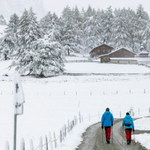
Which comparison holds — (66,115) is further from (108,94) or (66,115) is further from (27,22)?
(27,22)

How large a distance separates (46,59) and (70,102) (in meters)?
22.4

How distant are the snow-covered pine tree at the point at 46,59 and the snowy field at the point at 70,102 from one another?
4.93 metres

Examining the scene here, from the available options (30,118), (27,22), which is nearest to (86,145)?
(30,118)

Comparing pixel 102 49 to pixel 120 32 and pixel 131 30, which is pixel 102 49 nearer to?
pixel 120 32

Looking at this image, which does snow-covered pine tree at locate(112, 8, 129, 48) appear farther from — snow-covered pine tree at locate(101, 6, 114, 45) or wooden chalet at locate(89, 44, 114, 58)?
wooden chalet at locate(89, 44, 114, 58)

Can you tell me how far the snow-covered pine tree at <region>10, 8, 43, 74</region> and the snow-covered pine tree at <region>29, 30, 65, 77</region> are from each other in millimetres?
2742

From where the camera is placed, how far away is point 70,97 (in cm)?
3281

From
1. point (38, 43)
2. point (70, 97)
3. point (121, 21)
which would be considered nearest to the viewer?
point (70, 97)

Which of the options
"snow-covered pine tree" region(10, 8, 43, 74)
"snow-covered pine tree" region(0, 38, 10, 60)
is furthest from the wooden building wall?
"snow-covered pine tree" region(0, 38, 10, 60)

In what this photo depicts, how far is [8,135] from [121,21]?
78.6 meters

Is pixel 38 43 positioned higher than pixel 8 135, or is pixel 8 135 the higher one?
pixel 38 43

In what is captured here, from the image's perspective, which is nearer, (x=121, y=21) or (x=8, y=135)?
(x=8, y=135)

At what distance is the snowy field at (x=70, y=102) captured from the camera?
17406 millimetres

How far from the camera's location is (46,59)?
50.9m
